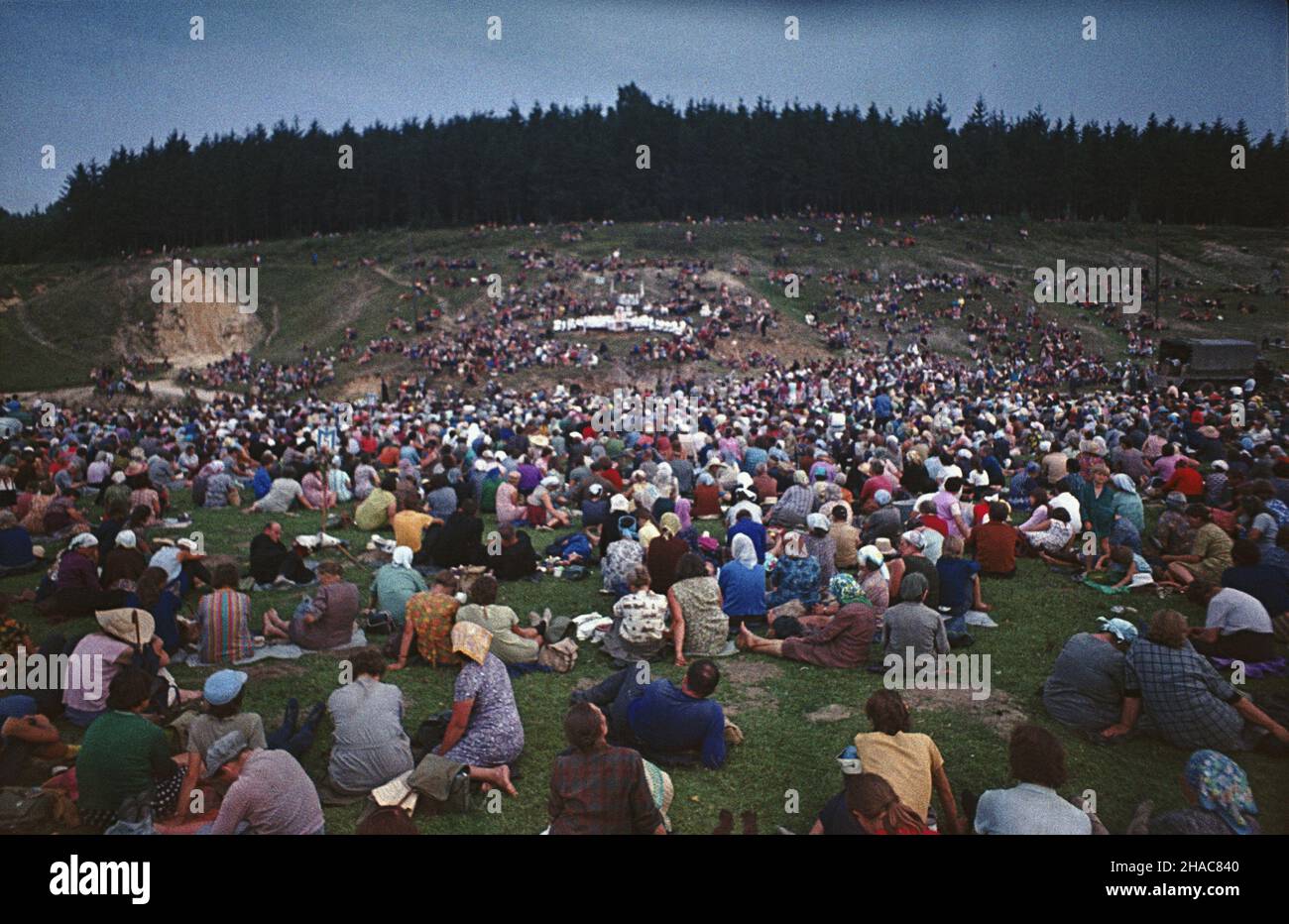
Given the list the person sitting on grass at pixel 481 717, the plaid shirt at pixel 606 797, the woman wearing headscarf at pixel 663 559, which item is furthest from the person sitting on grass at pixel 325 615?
the plaid shirt at pixel 606 797

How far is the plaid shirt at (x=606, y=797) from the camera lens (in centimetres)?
382

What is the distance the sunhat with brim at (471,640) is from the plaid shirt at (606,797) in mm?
1540

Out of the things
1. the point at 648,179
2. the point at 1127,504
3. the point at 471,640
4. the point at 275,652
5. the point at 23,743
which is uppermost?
the point at 648,179

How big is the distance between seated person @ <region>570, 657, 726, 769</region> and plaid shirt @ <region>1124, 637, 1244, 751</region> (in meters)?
2.85

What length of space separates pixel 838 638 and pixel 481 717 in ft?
10.5

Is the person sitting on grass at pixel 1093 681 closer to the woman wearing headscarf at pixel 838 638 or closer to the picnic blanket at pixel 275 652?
the woman wearing headscarf at pixel 838 638

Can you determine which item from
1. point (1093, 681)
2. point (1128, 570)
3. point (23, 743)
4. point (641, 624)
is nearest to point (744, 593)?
point (641, 624)

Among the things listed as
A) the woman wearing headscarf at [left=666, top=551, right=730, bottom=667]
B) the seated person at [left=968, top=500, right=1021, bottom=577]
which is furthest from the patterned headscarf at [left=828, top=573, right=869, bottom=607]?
the seated person at [left=968, top=500, right=1021, bottom=577]

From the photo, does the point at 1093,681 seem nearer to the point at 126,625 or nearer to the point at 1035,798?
the point at 1035,798

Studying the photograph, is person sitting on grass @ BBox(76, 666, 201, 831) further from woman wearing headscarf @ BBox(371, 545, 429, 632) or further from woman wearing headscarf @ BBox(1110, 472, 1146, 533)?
woman wearing headscarf @ BBox(1110, 472, 1146, 533)

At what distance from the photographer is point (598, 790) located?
384cm

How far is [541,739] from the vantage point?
5.79 meters
